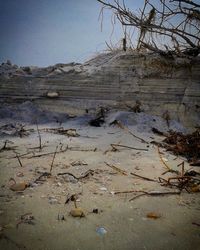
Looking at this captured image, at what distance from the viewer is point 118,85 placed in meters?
5.80

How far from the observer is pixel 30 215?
1.82m

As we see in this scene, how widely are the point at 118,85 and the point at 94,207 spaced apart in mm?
4144

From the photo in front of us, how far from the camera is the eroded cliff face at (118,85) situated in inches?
216

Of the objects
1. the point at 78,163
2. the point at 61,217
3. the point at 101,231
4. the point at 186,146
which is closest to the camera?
the point at 101,231

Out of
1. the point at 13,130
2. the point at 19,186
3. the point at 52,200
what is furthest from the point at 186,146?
the point at 13,130

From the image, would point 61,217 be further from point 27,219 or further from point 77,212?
point 27,219

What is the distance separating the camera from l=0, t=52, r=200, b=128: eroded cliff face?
5.49 meters

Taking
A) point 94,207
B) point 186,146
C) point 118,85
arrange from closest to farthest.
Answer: point 94,207
point 186,146
point 118,85

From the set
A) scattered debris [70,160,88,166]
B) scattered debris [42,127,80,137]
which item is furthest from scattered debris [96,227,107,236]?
scattered debris [42,127,80,137]

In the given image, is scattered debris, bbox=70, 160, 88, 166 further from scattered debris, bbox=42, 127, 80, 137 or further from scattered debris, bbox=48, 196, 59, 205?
scattered debris, bbox=42, 127, 80, 137

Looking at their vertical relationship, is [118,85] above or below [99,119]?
above

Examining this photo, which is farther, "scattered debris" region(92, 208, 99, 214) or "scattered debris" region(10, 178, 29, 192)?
"scattered debris" region(10, 178, 29, 192)

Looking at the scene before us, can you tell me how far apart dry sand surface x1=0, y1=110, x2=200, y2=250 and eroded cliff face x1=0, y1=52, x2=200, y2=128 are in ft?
7.75

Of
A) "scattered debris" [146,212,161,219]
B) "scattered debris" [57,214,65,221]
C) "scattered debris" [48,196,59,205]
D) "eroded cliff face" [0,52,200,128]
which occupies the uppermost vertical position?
"eroded cliff face" [0,52,200,128]
